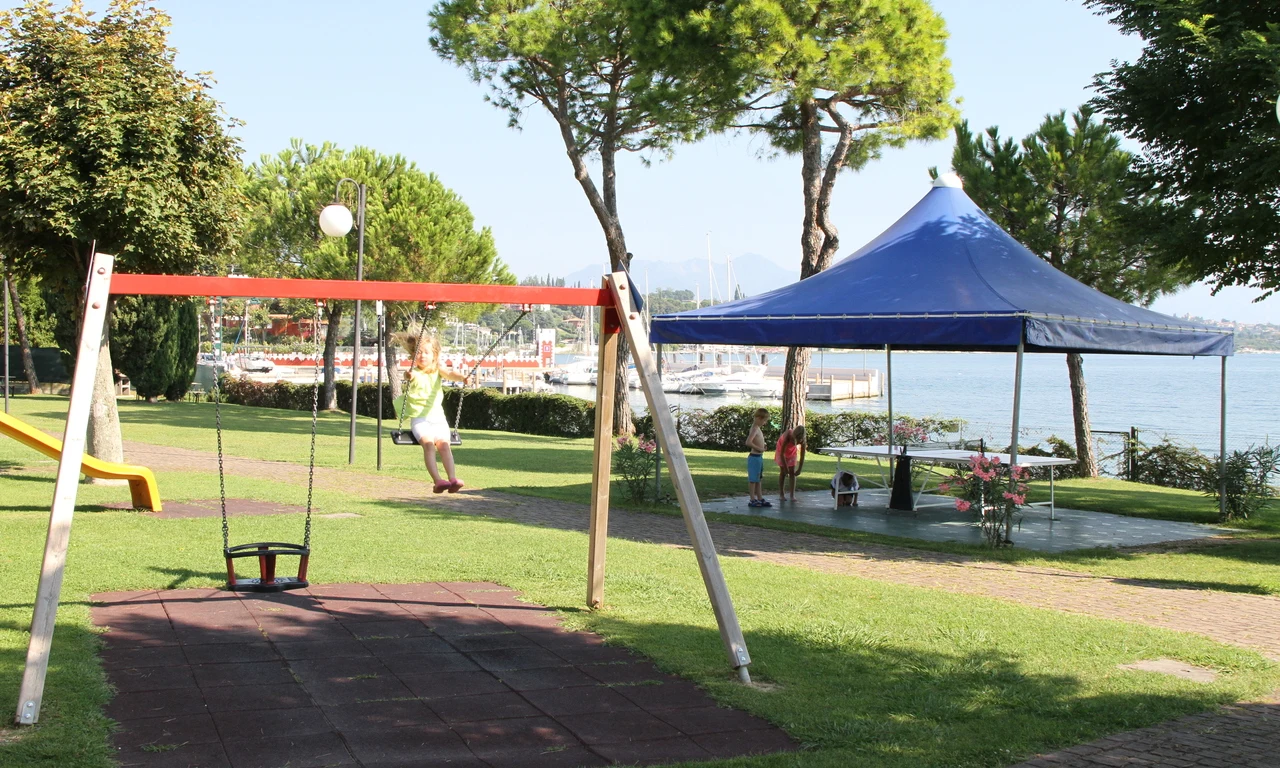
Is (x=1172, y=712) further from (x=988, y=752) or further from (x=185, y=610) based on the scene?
(x=185, y=610)

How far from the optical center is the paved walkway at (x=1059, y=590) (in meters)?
5.03

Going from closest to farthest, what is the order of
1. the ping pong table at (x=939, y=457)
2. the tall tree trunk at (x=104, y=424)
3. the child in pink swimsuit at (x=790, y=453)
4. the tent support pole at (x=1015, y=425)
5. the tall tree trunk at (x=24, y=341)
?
the tent support pole at (x=1015, y=425) → the ping pong table at (x=939, y=457) → the tall tree trunk at (x=104, y=424) → the child in pink swimsuit at (x=790, y=453) → the tall tree trunk at (x=24, y=341)

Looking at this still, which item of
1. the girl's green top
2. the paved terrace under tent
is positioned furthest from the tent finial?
the girl's green top

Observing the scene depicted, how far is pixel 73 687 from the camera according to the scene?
5410mm

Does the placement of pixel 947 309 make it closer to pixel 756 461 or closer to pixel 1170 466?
pixel 756 461

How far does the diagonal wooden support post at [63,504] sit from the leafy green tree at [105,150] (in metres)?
7.18

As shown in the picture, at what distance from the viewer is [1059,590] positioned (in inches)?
359

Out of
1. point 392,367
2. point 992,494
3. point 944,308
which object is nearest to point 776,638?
point 992,494

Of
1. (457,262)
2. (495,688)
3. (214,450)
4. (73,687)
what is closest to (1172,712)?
(495,688)

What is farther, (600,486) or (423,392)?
(423,392)

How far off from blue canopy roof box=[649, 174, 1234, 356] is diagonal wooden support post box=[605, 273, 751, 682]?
5.20 m

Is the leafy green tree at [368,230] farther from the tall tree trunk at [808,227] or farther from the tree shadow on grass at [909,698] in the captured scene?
the tree shadow on grass at [909,698]

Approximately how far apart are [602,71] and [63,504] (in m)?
20.2

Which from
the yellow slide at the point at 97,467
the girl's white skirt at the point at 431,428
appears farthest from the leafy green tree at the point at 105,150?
the girl's white skirt at the point at 431,428
